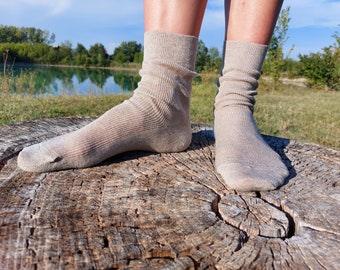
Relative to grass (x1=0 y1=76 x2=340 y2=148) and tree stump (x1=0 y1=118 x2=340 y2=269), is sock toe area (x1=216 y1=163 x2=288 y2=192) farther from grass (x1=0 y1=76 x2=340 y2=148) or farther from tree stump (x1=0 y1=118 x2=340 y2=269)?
grass (x1=0 y1=76 x2=340 y2=148)

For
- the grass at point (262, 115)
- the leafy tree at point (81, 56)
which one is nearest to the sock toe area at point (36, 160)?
the grass at point (262, 115)

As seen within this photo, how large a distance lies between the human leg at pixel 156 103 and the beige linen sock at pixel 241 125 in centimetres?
11

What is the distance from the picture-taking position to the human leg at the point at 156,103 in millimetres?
829

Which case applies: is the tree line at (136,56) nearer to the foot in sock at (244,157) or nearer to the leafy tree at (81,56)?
the leafy tree at (81,56)

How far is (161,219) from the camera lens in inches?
22.1

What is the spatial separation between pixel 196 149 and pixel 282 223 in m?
0.42

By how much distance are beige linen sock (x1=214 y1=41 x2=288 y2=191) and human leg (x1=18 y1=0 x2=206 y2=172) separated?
106 millimetres

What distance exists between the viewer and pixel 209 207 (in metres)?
0.61

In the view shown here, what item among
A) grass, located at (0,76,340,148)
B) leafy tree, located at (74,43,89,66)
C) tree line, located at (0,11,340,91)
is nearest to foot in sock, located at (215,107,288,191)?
grass, located at (0,76,340,148)

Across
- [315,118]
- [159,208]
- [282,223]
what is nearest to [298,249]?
[282,223]

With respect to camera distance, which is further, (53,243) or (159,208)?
(159,208)

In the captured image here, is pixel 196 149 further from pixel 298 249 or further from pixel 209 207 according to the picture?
pixel 298 249

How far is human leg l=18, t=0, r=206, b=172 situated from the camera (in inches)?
32.6

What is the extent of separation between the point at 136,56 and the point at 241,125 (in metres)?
15.0
